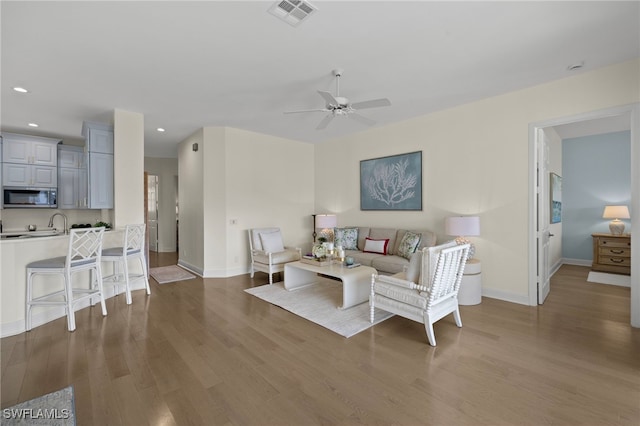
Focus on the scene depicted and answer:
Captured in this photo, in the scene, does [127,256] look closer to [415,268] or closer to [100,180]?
[100,180]

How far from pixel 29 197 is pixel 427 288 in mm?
6900

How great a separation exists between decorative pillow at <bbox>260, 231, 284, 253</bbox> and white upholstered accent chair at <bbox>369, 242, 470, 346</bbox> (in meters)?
2.69

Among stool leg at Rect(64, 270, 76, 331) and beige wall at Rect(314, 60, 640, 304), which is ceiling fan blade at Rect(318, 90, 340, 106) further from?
stool leg at Rect(64, 270, 76, 331)

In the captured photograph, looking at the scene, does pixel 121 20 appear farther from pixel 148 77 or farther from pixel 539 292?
pixel 539 292

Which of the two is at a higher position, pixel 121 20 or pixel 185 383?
pixel 121 20

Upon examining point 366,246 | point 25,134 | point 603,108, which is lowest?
point 366,246

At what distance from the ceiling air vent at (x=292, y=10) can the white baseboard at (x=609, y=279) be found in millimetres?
6036

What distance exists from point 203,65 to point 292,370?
3.14 m

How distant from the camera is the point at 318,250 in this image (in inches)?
167

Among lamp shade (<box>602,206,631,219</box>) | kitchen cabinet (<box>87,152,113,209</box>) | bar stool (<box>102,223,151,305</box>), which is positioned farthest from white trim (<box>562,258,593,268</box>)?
kitchen cabinet (<box>87,152,113,209</box>)

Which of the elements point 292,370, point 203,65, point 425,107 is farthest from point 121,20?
point 425,107

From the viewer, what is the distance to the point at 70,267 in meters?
3.10

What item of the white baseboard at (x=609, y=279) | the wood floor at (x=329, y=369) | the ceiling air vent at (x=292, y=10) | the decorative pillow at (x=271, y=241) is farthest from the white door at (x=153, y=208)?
the white baseboard at (x=609, y=279)

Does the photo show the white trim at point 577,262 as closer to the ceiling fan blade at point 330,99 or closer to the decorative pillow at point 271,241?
the decorative pillow at point 271,241
